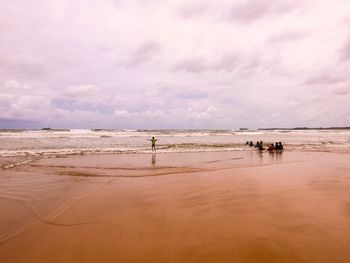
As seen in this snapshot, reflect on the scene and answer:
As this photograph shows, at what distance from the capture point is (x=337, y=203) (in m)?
6.94

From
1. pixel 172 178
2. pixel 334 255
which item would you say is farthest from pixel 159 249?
pixel 172 178

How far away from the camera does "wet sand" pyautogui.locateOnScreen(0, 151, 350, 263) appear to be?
4.39m

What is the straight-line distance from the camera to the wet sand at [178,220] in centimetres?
439

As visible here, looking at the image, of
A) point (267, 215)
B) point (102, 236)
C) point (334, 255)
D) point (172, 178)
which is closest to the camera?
point (334, 255)

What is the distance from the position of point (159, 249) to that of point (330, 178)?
8.24 metres

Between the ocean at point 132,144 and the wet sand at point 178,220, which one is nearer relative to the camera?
the wet sand at point 178,220

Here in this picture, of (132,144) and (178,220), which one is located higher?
(132,144)

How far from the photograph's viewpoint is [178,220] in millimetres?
5879

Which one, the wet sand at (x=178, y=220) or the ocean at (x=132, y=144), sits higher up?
the ocean at (x=132, y=144)

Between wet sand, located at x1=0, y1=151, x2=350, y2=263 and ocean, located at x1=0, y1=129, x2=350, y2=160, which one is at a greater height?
ocean, located at x1=0, y1=129, x2=350, y2=160

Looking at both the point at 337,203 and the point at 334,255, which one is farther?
the point at 337,203

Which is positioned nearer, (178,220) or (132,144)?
(178,220)

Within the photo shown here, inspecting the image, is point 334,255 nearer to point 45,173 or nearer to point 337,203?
point 337,203

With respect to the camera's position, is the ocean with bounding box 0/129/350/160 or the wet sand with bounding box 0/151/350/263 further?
the ocean with bounding box 0/129/350/160
